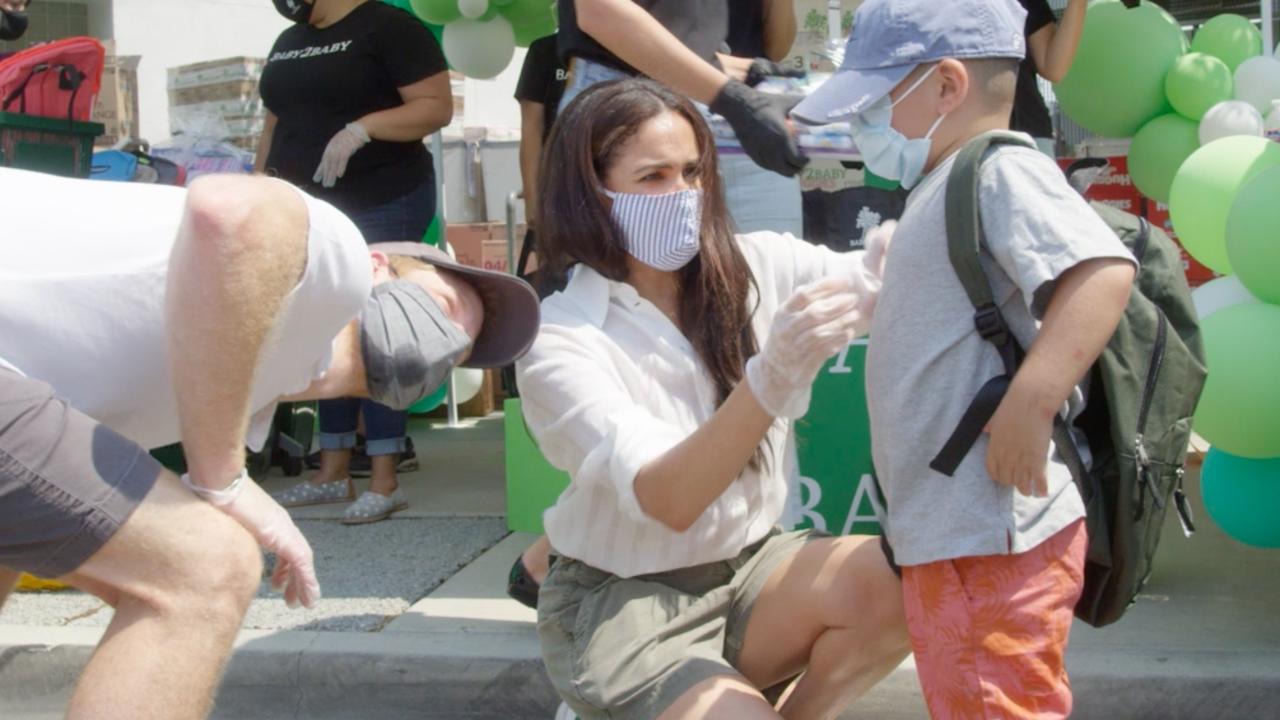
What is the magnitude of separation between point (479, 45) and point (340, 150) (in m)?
1.27

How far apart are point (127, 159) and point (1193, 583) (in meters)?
3.93

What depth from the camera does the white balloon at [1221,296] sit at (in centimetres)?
327

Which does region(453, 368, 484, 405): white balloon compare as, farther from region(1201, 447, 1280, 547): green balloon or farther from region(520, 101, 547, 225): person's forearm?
region(1201, 447, 1280, 547): green balloon

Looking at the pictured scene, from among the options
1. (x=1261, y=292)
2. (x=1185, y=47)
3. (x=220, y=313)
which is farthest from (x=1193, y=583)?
(x=220, y=313)

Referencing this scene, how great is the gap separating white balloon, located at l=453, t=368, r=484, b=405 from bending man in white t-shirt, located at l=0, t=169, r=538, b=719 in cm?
428

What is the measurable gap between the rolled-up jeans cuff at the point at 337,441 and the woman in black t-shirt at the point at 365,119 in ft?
0.18

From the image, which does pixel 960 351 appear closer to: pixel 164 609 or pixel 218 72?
pixel 164 609

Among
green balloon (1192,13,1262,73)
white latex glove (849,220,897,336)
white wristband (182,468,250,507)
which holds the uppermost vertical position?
green balloon (1192,13,1262,73)

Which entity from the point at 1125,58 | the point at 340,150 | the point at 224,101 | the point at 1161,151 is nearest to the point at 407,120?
the point at 340,150

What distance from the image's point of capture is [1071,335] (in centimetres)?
191

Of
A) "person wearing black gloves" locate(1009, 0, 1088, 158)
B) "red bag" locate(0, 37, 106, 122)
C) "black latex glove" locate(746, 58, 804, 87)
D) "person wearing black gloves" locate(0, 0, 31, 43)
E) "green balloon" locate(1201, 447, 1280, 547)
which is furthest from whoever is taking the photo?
"person wearing black gloves" locate(0, 0, 31, 43)

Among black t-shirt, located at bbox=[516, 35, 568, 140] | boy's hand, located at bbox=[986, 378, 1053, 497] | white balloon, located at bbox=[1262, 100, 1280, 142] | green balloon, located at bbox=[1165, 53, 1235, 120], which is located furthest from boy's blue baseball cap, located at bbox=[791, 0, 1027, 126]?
black t-shirt, located at bbox=[516, 35, 568, 140]

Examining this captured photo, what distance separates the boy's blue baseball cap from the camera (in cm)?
214

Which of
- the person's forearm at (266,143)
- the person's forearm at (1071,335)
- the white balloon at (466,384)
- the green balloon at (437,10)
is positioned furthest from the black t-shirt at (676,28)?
the white balloon at (466,384)
